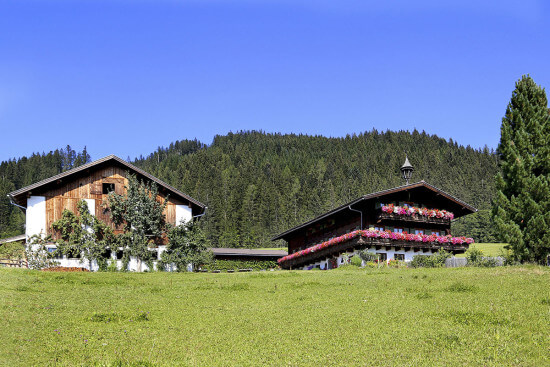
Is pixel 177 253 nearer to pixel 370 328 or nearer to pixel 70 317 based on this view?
pixel 70 317

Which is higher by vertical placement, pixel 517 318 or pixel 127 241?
pixel 127 241

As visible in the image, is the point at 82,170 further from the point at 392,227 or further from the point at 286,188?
the point at 286,188

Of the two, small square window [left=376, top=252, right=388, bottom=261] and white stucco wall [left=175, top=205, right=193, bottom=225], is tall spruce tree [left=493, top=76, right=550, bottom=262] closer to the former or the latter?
small square window [left=376, top=252, right=388, bottom=261]

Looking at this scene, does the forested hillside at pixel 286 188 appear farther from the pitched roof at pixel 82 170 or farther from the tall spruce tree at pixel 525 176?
the pitched roof at pixel 82 170

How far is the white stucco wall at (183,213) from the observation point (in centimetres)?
4603

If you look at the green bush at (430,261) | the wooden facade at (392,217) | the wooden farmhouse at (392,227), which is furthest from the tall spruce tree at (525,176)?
the wooden facade at (392,217)

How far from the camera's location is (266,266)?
197 feet

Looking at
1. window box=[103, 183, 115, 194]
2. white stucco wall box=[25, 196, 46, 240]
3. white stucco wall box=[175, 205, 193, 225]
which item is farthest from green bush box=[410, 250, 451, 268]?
white stucco wall box=[25, 196, 46, 240]

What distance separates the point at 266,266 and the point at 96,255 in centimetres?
2225

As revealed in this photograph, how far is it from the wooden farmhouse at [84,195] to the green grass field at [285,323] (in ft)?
55.2

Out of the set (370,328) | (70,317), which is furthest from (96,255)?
(370,328)

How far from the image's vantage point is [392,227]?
159 ft

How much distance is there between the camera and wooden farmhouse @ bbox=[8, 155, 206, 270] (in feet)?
138

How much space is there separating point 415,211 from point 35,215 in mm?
30121
